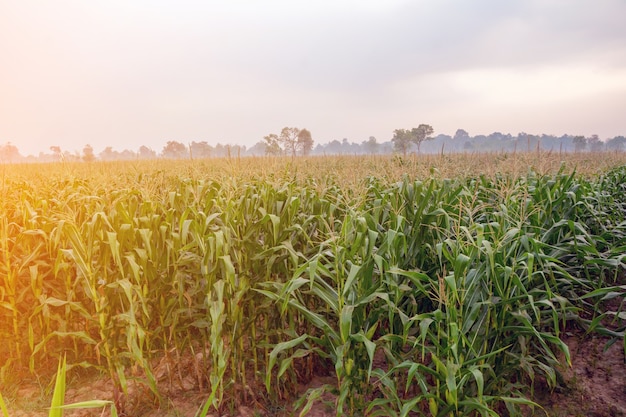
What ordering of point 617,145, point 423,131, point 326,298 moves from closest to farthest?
1. point 326,298
2. point 617,145
3. point 423,131

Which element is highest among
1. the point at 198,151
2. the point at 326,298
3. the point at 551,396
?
the point at 198,151

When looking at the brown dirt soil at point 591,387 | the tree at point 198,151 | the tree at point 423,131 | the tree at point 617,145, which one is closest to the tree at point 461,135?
the tree at point 617,145

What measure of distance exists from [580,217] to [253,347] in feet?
14.6

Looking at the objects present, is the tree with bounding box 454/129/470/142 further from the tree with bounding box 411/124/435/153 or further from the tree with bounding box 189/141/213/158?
the tree with bounding box 189/141/213/158

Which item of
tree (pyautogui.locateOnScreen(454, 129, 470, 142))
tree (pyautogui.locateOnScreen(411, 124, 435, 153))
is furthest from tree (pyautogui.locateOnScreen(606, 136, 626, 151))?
tree (pyautogui.locateOnScreen(454, 129, 470, 142))

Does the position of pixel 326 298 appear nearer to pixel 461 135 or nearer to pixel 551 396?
pixel 551 396

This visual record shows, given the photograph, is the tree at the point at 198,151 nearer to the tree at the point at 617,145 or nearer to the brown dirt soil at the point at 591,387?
the brown dirt soil at the point at 591,387

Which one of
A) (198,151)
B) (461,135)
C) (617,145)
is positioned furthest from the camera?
(461,135)

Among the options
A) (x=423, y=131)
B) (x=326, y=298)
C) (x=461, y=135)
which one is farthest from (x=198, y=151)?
(x=461, y=135)

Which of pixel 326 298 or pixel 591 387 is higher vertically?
pixel 326 298

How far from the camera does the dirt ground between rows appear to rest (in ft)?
10.7

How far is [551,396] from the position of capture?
3348mm

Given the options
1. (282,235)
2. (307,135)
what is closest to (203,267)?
(282,235)

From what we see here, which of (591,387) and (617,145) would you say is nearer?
(591,387)
